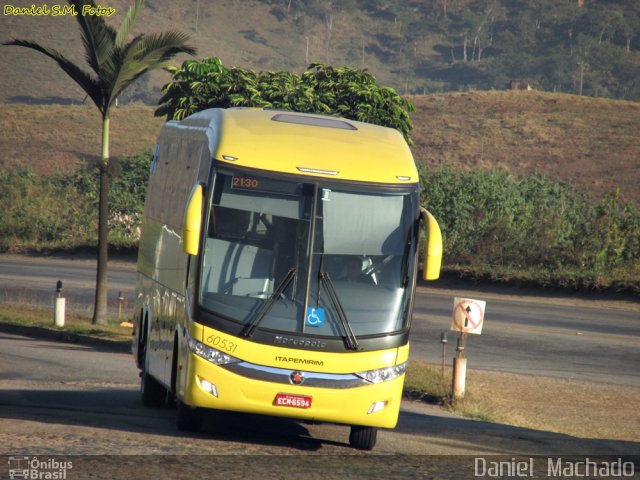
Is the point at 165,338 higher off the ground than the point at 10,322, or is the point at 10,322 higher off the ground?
the point at 165,338

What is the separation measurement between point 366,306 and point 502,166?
256 feet

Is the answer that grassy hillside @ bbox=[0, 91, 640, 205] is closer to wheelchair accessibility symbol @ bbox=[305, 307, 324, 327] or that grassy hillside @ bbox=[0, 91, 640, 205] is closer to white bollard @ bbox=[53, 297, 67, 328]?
white bollard @ bbox=[53, 297, 67, 328]

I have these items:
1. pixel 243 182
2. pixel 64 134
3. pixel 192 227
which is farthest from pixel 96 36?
pixel 64 134

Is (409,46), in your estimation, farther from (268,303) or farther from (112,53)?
(268,303)

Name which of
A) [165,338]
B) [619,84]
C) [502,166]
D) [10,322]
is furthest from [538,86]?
[165,338]

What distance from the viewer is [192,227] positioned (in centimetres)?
1123

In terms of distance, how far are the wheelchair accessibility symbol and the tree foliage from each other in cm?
3071

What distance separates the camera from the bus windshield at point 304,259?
1127cm

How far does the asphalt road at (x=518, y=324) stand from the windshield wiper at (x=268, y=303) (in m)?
12.3

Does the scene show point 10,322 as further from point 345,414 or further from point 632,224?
point 632,224

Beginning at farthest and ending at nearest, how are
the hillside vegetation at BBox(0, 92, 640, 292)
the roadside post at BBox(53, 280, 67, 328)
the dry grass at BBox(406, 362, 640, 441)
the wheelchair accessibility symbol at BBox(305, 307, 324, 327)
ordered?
the hillside vegetation at BBox(0, 92, 640, 292) < the roadside post at BBox(53, 280, 67, 328) < the dry grass at BBox(406, 362, 640, 441) < the wheelchair accessibility symbol at BBox(305, 307, 324, 327)

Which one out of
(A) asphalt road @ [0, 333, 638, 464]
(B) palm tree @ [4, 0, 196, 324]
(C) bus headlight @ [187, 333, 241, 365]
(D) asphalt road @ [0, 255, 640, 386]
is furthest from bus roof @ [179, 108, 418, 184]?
(B) palm tree @ [4, 0, 196, 324]

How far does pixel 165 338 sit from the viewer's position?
13.3 m

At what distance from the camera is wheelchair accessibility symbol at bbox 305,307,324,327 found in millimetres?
11242
